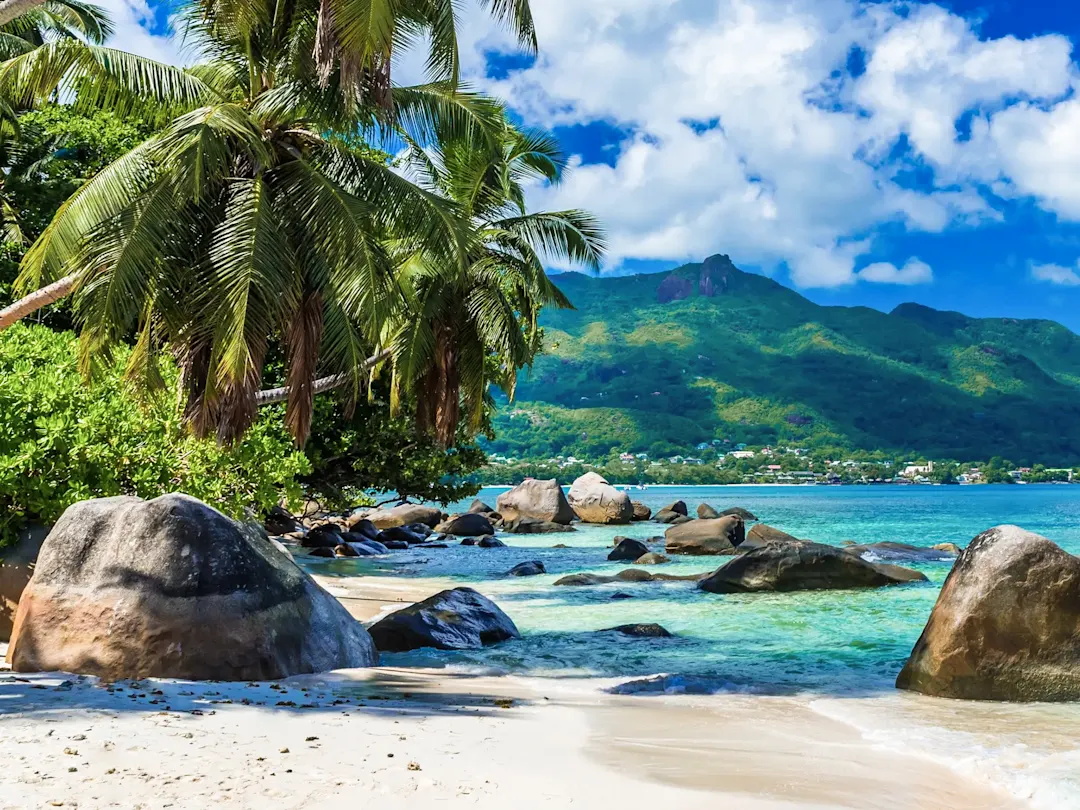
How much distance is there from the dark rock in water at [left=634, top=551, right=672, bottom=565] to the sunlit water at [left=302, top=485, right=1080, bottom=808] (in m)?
0.50

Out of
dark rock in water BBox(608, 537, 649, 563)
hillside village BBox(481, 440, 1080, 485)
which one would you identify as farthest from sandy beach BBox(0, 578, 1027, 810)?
hillside village BBox(481, 440, 1080, 485)

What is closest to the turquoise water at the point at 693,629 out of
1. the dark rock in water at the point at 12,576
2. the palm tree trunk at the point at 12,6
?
the dark rock in water at the point at 12,576

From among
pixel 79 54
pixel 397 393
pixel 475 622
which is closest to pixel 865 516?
pixel 397 393

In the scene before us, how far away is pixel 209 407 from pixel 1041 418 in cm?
12776

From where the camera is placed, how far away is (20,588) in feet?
31.9

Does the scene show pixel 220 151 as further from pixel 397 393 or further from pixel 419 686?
pixel 397 393

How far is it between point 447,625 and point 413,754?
6.58 metres

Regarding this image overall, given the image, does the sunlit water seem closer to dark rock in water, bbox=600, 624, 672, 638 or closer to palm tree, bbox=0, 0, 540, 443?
dark rock in water, bbox=600, 624, 672, 638

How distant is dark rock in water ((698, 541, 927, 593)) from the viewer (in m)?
19.3

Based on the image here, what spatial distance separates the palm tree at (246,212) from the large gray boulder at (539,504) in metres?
33.8

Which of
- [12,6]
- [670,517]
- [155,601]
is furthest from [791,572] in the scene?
[670,517]

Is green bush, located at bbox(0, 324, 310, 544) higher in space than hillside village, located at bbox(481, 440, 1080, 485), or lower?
higher

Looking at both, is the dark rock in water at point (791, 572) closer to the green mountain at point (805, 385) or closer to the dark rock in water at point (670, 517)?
the dark rock in water at point (670, 517)

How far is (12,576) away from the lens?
975 centimetres
